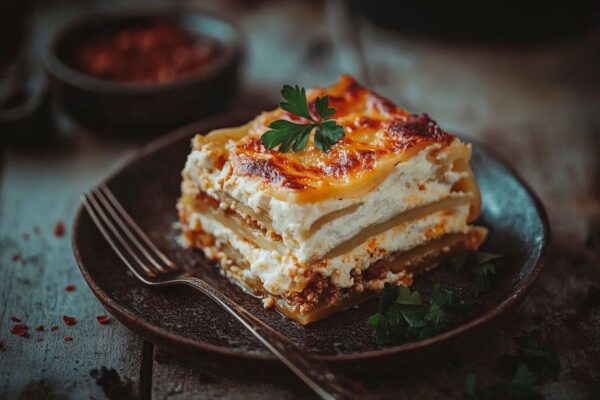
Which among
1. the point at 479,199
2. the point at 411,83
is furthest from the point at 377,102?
the point at 411,83

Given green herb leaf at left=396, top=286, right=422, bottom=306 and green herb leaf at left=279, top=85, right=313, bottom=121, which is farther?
green herb leaf at left=279, top=85, right=313, bottom=121

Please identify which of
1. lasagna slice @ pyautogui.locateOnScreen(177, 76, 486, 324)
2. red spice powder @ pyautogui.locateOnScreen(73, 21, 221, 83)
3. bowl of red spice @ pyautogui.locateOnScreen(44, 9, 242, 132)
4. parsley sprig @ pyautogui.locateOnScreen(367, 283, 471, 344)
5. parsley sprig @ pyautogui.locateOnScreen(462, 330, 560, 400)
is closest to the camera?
parsley sprig @ pyautogui.locateOnScreen(462, 330, 560, 400)

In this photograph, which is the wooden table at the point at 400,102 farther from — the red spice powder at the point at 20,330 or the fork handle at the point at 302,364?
the fork handle at the point at 302,364

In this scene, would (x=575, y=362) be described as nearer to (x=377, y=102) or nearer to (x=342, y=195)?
(x=342, y=195)

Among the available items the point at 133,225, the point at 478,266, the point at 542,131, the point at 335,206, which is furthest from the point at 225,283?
the point at 542,131

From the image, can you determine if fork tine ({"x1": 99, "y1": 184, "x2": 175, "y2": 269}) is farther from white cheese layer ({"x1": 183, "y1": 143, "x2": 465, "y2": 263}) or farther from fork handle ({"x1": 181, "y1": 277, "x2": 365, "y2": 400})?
fork handle ({"x1": 181, "y1": 277, "x2": 365, "y2": 400})

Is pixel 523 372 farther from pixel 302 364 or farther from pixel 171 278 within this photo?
pixel 171 278

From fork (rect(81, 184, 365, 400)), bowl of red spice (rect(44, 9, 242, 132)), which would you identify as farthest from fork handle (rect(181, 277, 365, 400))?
bowl of red spice (rect(44, 9, 242, 132))
